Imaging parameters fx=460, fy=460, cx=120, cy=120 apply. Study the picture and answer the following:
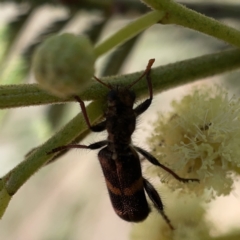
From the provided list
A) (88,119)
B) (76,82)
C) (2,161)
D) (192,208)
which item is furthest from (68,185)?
(76,82)

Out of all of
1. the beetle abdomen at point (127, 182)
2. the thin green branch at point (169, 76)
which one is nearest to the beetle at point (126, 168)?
the beetle abdomen at point (127, 182)

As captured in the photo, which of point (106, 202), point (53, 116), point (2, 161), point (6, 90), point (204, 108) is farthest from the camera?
point (106, 202)

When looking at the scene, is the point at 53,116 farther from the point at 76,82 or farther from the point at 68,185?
the point at 68,185

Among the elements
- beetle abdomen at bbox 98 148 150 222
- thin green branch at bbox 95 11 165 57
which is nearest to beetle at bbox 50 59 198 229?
beetle abdomen at bbox 98 148 150 222

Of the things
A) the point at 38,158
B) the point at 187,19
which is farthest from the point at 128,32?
the point at 38,158

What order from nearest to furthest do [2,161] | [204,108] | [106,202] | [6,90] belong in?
[6,90] < [204,108] < [2,161] < [106,202]

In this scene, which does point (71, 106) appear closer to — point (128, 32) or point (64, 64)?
point (128, 32)

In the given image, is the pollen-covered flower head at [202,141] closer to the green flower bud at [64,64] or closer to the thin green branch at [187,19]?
the thin green branch at [187,19]
